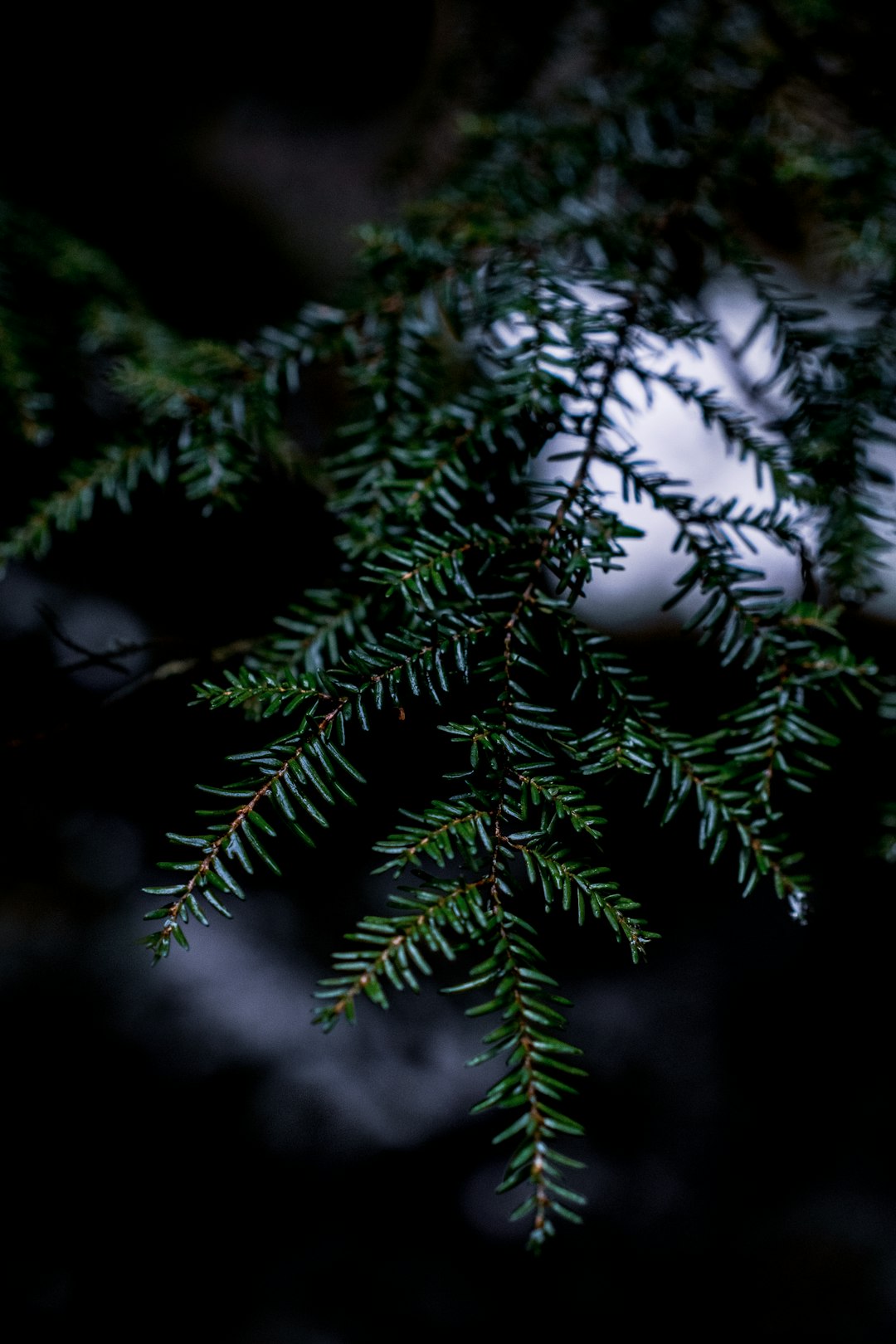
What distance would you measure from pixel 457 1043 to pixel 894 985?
2.27 feet

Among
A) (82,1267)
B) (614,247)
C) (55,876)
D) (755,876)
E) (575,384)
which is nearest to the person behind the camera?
(755,876)

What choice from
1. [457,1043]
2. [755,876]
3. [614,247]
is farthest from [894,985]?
[614,247]

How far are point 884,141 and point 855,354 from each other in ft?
1.27

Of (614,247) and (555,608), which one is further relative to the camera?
(614,247)

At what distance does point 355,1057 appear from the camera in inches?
42.9

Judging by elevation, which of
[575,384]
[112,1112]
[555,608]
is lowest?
[112,1112]

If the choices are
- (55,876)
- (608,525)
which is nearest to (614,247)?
(608,525)

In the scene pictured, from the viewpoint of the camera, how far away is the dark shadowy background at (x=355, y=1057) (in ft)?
3.21

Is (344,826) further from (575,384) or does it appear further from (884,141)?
(884,141)

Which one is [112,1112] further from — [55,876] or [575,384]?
[575,384]

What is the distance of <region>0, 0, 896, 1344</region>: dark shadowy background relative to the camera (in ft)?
3.21

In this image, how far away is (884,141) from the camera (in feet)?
2.95

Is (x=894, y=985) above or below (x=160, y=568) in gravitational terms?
above

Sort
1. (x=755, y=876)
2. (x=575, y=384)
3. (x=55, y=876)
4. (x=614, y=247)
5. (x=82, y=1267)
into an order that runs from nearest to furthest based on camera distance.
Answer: (x=755, y=876)
(x=575, y=384)
(x=614, y=247)
(x=82, y=1267)
(x=55, y=876)
